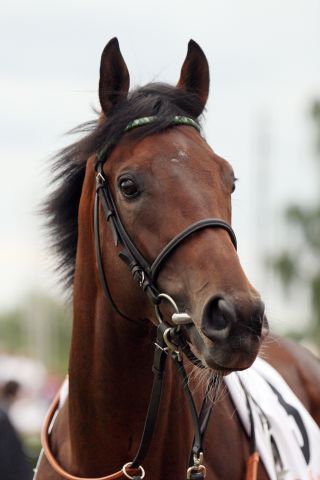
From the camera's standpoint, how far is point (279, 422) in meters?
5.08

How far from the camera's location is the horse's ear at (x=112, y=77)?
14.0ft

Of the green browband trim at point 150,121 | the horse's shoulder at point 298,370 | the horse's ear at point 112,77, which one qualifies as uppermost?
the horse's ear at point 112,77

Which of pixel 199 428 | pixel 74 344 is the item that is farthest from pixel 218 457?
pixel 74 344

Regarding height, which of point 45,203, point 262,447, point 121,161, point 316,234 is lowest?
point 316,234

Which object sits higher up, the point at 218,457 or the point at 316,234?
the point at 218,457

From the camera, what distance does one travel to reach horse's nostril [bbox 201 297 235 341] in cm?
345

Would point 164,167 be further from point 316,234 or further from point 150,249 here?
point 316,234

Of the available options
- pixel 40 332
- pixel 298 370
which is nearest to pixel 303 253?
pixel 40 332

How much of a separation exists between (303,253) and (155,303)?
33045 mm

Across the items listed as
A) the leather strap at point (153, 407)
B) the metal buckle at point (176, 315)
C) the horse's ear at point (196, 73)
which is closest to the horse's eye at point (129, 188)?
the metal buckle at point (176, 315)

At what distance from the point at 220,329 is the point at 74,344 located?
3.40ft

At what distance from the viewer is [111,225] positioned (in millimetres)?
4066

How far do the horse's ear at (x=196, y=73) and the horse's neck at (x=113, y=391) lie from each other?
1103 millimetres

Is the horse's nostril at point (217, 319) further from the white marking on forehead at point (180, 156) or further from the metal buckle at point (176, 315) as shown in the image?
the white marking on forehead at point (180, 156)
